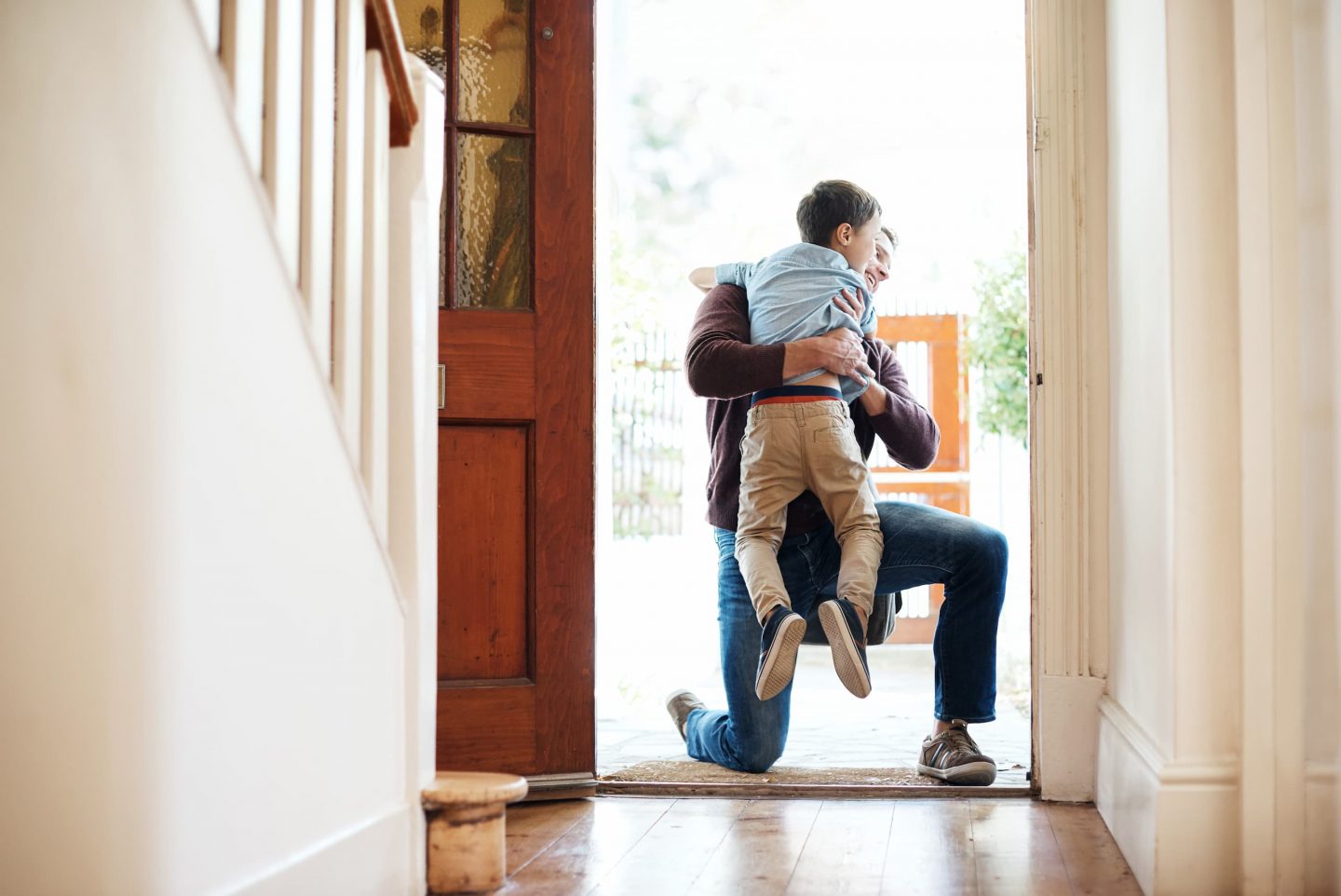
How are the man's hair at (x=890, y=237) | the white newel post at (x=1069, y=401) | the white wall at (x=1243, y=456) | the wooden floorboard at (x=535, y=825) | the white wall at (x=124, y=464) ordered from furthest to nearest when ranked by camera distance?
the man's hair at (x=890, y=237)
the white newel post at (x=1069, y=401)
the wooden floorboard at (x=535, y=825)
the white wall at (x=1243, y=456)
the white wall at (x=124, y=464)

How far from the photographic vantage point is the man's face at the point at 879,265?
3.05m

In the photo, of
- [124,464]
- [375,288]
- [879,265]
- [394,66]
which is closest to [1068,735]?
[879,265]

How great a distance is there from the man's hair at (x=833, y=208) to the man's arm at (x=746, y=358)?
0.29 m

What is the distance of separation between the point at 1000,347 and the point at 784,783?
3.64 metres

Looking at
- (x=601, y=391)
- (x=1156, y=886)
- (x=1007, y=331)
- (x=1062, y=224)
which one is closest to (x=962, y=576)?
(x=1062, y=224)

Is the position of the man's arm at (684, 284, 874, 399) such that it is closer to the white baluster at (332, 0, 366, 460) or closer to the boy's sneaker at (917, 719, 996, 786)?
the boy's sneaker at (917, 719, 996, 786)

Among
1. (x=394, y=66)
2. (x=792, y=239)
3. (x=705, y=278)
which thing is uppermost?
(x=792, y=239)

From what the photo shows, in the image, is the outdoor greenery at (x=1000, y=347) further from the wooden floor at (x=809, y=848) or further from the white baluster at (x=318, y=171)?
the white baluster at (x=318, y=171)

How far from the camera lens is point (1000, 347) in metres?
5.79

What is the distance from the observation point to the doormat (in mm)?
2537

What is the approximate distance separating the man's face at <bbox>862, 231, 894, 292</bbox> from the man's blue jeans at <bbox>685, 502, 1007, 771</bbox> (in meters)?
0.59

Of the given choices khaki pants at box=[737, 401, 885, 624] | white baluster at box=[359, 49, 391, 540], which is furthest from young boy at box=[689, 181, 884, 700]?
white baluster at box=[359, 49, 391, 540]

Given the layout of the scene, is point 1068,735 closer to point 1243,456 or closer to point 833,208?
point 1243,456

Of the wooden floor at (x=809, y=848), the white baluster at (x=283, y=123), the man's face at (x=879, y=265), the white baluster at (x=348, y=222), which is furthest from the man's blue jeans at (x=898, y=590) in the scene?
the white baluster at (x=283, y=123)
